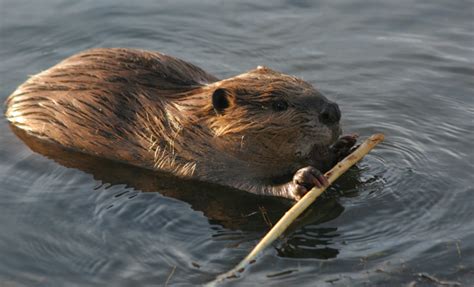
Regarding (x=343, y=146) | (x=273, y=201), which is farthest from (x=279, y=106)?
(x=273, y=201)

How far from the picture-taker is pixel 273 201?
24.3 ft

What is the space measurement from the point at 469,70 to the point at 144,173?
3946 millimetres

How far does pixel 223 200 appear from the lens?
748 cm

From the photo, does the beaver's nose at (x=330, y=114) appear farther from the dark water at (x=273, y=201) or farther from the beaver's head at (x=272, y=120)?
the dark water at (x=273, y=201)

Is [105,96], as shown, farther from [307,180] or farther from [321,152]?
[307,180]

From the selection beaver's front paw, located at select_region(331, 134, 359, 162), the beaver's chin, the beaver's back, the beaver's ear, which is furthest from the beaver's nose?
the beaver's back

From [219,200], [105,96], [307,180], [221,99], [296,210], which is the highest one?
[221,99]

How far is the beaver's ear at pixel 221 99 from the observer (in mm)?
7301

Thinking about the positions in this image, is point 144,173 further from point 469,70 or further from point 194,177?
point 469,70

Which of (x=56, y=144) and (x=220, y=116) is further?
(x=56, y=144)

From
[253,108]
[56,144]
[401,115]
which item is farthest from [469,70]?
[56,144]

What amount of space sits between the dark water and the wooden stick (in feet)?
0.28

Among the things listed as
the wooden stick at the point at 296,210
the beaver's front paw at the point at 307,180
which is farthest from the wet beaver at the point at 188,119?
the wooden stick at the point at 296,210

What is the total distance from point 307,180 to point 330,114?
0.58 m
